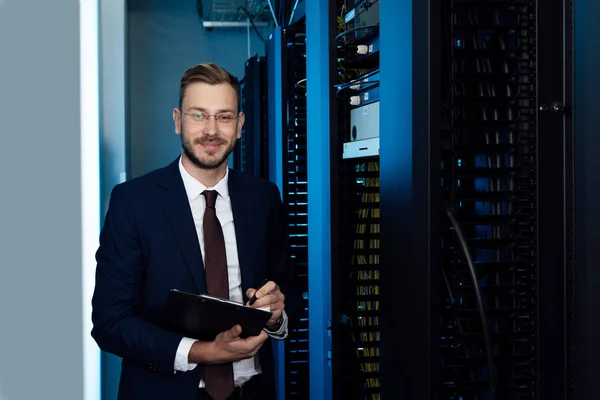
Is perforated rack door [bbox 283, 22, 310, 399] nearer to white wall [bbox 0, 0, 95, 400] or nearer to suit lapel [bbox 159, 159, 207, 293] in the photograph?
suit lapel [bbox 159, 159, 207, 293]

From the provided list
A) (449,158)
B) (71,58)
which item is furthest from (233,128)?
(449,158)

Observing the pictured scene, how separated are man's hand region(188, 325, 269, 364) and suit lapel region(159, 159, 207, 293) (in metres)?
0.13

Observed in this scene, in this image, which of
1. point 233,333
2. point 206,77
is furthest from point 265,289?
point 206,77

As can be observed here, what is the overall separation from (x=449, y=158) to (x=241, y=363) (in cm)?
82

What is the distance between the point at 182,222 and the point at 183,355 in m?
0.30

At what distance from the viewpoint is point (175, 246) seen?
155 cm

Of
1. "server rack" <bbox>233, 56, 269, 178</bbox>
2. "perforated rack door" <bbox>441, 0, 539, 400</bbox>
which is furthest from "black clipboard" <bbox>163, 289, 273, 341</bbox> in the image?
"server rack" <bbox>233, 56, 269, 178</bbox>

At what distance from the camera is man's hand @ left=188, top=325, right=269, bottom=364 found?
1.46m

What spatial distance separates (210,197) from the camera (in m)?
1.62

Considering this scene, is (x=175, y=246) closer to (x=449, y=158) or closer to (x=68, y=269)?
(x=68, y=269)

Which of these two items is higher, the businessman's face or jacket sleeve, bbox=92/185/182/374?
the businessman's face

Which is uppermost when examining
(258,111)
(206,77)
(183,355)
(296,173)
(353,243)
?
(258,111)

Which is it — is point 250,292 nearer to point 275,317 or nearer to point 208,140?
point 275,317

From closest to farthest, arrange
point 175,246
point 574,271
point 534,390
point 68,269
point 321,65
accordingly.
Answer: point 574,271
point 534,390
point 68,269
point 175,246
point 321,65
